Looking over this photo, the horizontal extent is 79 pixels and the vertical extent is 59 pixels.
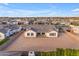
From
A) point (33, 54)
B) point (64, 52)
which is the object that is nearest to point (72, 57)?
point (64, 52)

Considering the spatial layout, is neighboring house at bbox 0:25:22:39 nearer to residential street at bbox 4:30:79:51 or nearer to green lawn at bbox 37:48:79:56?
residential street at bbox 4:30:79:51

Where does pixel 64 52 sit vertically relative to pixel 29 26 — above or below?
below

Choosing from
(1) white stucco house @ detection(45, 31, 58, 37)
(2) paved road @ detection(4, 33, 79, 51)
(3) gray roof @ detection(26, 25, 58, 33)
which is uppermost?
(3) gray roof @ detection(26, 25, 58, 33)

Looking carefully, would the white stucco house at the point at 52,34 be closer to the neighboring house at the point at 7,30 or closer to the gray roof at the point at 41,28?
the gray roof at the point at 41,28

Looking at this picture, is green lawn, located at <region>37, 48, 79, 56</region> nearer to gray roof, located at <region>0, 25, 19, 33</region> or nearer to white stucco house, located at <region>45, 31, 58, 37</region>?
white stucco house, located at <region>45, 31, 58, 37</region>

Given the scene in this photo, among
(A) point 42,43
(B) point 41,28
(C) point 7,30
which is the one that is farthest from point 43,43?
(C) point 7,30

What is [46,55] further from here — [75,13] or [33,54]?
[75,13]

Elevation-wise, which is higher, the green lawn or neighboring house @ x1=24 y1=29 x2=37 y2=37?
neighboring house @ x1=24 y1=29 x2=37 y2=37

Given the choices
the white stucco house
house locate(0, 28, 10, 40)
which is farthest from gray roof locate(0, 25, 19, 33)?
the white stucco house
